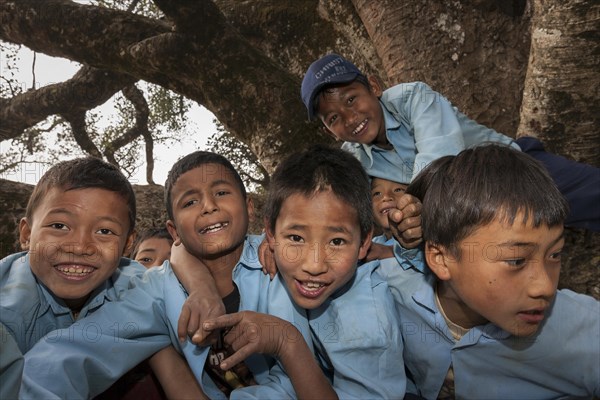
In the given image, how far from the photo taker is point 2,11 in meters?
5.25

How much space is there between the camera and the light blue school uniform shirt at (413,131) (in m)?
3.20

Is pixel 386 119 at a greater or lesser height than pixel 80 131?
lesser

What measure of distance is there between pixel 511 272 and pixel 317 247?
79cm

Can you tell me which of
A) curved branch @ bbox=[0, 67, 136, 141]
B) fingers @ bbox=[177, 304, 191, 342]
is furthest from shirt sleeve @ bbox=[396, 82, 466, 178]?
curved branch @ bbox=[0, 67, 136, 141]

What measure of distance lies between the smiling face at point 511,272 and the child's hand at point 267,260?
2.87ft

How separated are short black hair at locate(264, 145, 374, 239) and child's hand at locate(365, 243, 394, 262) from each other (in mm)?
379

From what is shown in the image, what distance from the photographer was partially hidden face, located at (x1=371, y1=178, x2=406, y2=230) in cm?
344

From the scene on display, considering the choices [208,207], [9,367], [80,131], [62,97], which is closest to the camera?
[9,367]

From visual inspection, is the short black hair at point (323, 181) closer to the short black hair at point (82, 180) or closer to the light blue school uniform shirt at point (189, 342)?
the light blue school uniform shirt at point (189, 342)

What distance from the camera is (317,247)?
Answer: 2.43 meters

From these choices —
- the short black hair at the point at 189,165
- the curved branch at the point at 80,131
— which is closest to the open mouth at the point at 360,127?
the short black hair at the point at 189,165

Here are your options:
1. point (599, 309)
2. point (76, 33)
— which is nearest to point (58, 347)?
point (599, 309)

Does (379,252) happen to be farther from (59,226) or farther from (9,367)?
(9,367)

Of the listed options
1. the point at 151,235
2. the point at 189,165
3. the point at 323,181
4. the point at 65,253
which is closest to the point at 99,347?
the point at 65,253
